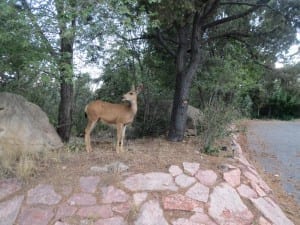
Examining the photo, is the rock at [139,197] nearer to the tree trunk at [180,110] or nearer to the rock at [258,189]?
the rock at [258,189]

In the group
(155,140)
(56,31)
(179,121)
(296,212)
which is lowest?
(296,212)

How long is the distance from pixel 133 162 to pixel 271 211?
210 cm

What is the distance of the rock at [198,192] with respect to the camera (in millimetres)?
4637

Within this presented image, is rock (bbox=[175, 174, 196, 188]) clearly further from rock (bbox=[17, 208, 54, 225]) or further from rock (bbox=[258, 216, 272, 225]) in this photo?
rock (bbox=[17, 208, 54, 225])

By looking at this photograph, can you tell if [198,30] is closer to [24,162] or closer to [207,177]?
[207,177]

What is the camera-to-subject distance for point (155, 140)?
7.36 meters

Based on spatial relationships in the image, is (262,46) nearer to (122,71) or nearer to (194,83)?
(194,83)

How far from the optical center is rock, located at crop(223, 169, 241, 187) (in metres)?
5.09

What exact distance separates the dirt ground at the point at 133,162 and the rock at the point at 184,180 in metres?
0.26

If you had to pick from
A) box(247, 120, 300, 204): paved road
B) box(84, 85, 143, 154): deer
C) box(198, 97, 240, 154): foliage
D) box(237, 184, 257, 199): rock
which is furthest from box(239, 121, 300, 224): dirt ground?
box(84, 85, 143, 154): deer

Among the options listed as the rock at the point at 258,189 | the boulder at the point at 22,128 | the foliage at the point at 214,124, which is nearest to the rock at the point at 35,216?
the boulder at the point at 22,128

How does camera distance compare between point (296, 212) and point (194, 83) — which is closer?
point (296, 212)

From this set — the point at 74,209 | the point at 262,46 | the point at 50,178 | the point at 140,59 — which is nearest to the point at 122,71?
the point at 140,59

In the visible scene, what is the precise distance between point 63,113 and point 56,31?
228 cm
